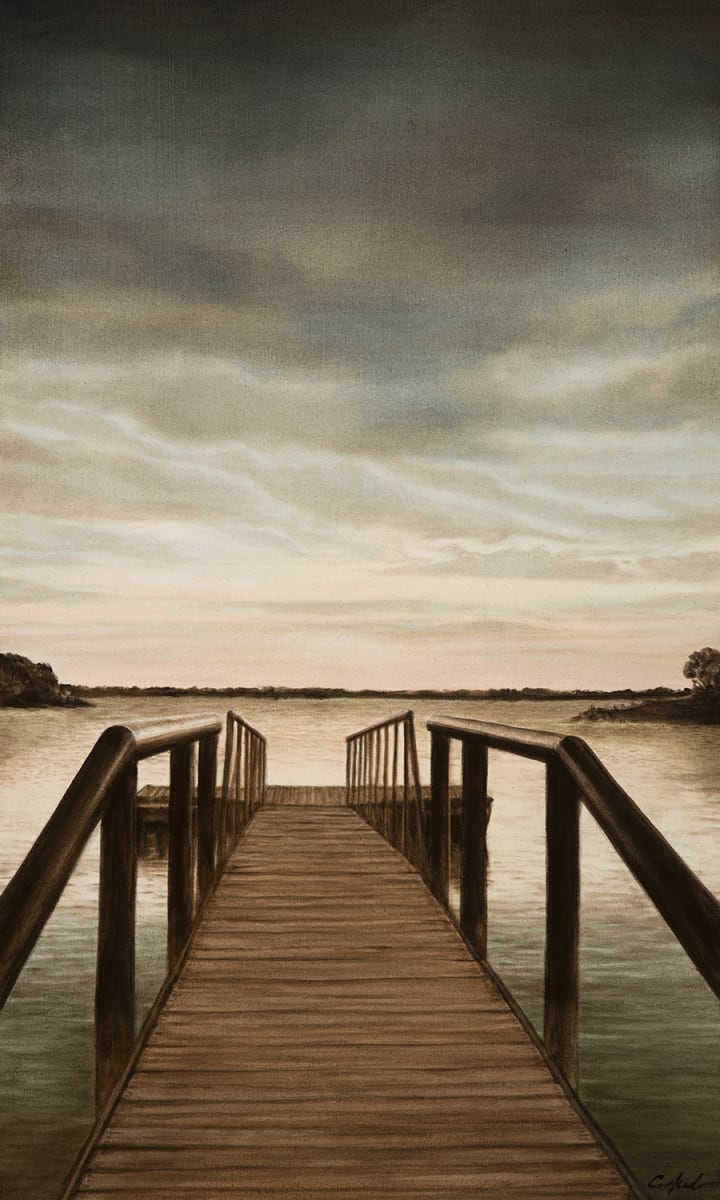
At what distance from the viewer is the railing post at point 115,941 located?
247 centimetres

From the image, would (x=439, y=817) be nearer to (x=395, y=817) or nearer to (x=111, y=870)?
(x=395, y=817)

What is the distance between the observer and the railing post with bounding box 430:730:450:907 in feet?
16.7

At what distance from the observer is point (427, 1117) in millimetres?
2430

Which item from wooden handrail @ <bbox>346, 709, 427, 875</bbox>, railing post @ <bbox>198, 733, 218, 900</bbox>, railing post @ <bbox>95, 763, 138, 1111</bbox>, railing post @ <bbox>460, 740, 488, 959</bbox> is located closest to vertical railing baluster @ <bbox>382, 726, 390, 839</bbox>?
wooden handrail @ <bbox>346, 709, 427, 875</bbox>

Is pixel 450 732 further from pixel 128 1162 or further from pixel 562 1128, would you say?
pixel 128 1162

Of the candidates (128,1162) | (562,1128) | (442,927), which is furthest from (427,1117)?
(442,927)

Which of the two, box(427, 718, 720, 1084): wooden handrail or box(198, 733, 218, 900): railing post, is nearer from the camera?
box(427, 718, 720, 1084): wooden handrail

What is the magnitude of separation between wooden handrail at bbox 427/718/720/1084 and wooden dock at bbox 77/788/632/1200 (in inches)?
6.5

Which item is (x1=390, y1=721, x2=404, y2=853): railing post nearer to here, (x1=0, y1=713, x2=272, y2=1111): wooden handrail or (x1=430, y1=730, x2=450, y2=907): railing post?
(x1=430, y1=730, x2=450, y2=907): railing post

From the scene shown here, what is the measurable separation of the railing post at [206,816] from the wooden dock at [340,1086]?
0.46 meters

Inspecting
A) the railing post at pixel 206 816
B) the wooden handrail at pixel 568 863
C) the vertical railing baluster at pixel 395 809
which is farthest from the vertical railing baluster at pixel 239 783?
the wooden handrail at pixel 568 863

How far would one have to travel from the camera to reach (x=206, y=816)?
16.1 ft
